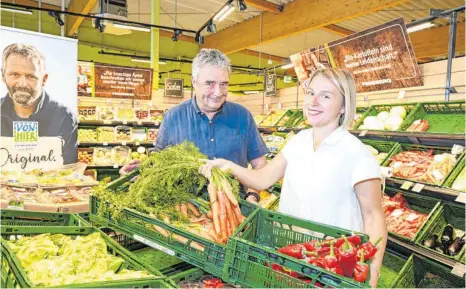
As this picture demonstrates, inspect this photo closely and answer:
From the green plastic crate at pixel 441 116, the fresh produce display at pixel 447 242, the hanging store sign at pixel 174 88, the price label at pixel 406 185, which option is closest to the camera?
the fresh produce display at pixel 447 242

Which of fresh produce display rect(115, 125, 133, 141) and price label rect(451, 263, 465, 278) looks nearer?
price label rect(451, 263, 465, 278)

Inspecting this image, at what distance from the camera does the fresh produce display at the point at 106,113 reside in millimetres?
7996

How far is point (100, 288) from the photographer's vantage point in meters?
1.25

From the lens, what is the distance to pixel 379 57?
5.45 m

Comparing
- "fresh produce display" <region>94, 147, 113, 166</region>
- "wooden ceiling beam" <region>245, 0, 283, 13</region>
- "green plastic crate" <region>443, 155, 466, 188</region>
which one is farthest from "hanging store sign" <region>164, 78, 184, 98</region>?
"green plastic crate" <region>443, 155, 466, 188</region>

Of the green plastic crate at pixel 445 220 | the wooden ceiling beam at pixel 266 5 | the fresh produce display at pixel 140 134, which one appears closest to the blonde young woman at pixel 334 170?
the green plastic crate at pixel 445 220

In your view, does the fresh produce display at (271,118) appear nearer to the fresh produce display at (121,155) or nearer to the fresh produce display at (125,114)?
the fresh produce display at (125,114)

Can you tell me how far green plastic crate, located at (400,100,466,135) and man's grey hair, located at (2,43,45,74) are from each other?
4.15 m

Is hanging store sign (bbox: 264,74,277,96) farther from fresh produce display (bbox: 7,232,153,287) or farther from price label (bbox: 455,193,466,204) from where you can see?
fresh produce display (bbox: 7,232,153,287)

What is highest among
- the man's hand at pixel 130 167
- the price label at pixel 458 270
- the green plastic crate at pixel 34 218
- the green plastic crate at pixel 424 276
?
the man's hand at pixel 130 167

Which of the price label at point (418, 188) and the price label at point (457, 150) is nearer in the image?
the price label at point (418, 188)

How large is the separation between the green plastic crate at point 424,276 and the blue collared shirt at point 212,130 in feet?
5.98

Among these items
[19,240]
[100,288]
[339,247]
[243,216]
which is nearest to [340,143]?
[243,216]

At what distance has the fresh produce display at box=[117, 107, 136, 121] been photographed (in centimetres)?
819
